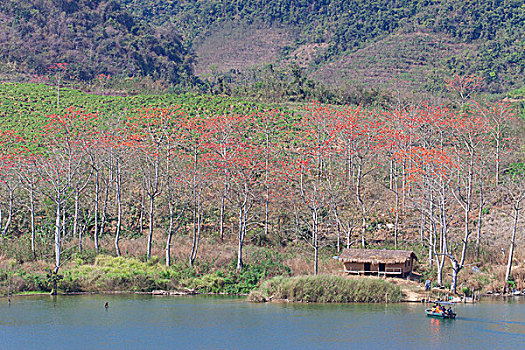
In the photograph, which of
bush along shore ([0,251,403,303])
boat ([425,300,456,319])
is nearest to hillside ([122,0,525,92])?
bush along shore ([0,251,403,303])

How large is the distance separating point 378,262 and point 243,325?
13546 millimetres

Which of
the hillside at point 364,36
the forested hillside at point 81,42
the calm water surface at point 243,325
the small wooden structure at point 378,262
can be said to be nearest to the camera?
the calm water surface at point 243,325

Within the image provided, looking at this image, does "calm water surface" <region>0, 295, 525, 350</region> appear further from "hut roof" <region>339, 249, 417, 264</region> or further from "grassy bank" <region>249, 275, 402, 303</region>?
"hut roof" <region>339, 249, 417, 264</region>

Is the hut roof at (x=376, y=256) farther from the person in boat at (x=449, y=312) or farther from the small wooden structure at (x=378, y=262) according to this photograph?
the person in boat at (x=449, y=312)

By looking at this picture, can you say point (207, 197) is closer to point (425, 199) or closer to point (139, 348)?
point (425, 199)

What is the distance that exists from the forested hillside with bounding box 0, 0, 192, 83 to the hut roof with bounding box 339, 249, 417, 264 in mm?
74536

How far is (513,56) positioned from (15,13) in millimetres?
87088

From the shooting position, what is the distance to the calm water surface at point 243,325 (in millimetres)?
32031

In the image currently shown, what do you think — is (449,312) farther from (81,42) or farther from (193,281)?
(81,42)

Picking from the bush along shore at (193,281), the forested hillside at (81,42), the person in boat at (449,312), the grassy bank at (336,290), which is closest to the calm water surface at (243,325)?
the person in boat at (449,312)

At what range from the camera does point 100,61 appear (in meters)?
118

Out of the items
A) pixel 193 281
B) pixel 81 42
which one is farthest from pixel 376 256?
pixel 81 42

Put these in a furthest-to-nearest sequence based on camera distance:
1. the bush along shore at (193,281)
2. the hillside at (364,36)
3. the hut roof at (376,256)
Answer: the hillside at (364,36) < the hut roof at (376,256) < the bush along shore at (193,281)

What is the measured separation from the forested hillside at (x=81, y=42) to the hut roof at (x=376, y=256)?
74536mm
